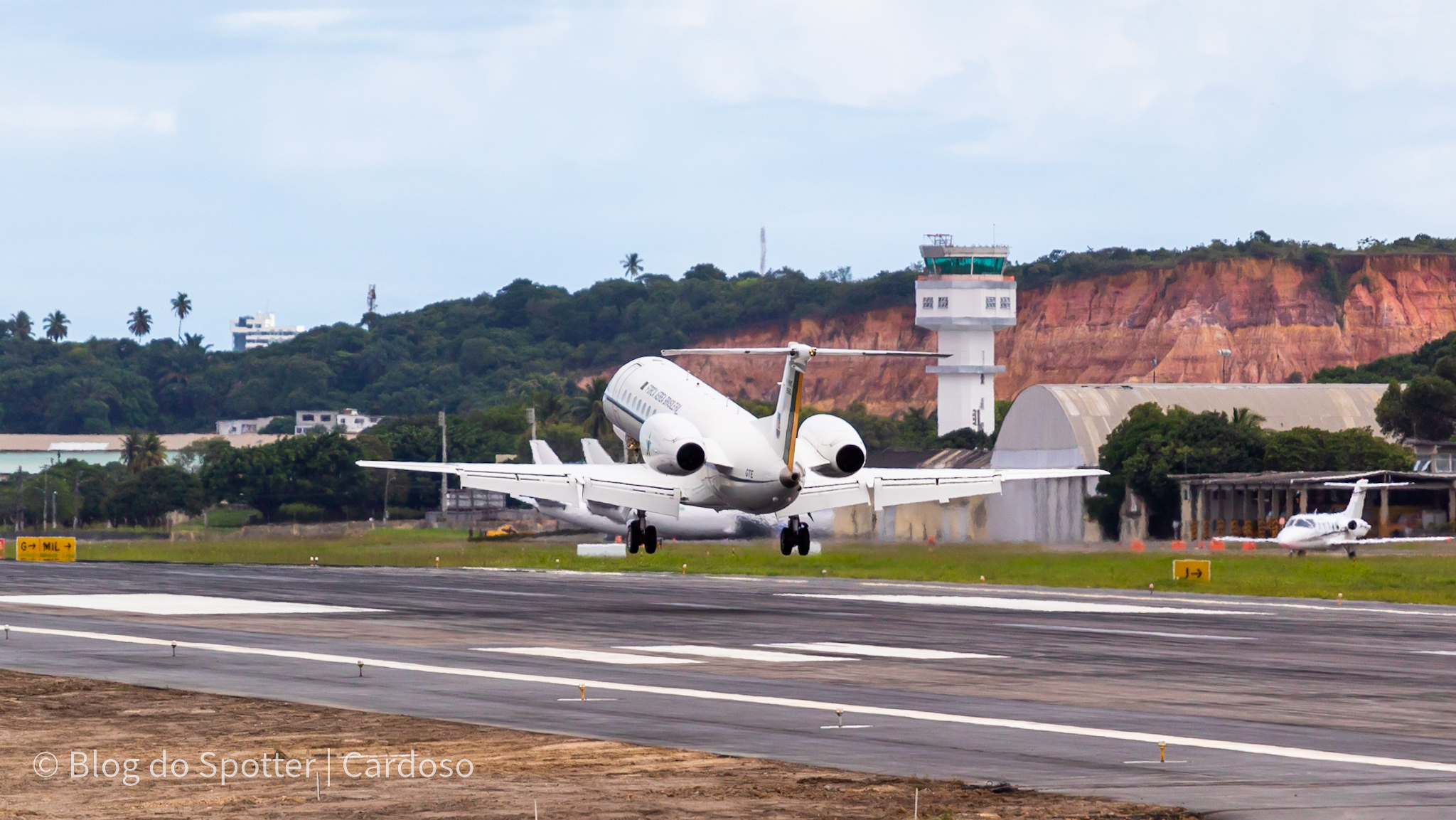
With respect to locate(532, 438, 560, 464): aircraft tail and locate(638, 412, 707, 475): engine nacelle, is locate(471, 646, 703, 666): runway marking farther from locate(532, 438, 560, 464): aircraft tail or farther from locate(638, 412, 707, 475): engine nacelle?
locate(532, 438, 560, 464): aircraft tail

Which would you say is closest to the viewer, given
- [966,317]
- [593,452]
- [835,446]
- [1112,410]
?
[835,446]

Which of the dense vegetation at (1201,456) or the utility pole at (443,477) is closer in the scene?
Answer: the dense vegetation at (1201,456)

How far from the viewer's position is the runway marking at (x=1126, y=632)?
40312 mm

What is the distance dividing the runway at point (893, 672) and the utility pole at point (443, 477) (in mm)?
85724

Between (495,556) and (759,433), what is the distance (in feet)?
130

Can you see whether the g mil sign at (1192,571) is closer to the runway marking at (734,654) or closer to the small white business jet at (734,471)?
the small white business jet at (734,471)

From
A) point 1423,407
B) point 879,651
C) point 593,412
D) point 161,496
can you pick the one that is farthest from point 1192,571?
point 161,496

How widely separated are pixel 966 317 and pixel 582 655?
484 feet

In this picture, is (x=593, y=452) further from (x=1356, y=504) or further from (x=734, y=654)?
(x=1356, y=504)

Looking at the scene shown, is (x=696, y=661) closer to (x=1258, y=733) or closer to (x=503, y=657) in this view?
(x=503, y=657)

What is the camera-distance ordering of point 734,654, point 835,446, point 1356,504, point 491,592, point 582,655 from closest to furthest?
1. point 582,655
2. point 734,654
3. point 835,446
4. point 491,592
5. point 1356,504

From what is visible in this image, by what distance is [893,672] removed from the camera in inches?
1257

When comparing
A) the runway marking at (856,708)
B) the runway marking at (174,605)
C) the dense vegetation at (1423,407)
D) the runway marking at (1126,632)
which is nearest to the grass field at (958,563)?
the runway marking at (1126,632)

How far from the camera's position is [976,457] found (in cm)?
13375
